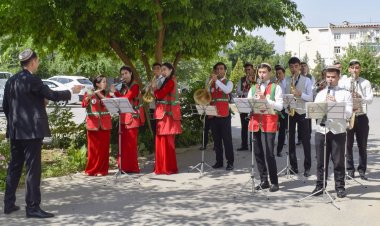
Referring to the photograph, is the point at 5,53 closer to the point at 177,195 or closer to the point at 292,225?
the point at 177,195

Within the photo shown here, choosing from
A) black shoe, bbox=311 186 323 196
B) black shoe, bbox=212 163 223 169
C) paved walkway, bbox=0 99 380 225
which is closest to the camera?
paved walkway, bbox=0 99 380 225

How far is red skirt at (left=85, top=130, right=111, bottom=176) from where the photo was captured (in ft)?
30.3

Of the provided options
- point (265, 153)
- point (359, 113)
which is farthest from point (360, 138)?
point (265, 153)

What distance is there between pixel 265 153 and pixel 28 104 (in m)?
3.55

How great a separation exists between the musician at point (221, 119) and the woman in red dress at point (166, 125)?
36.3 inches

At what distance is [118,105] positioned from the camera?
8414 mm

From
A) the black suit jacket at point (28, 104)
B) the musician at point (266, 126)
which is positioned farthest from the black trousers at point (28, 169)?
the musician at point (266, 126)

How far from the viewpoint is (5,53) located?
442 inches

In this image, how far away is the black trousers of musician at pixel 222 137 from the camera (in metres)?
9.78

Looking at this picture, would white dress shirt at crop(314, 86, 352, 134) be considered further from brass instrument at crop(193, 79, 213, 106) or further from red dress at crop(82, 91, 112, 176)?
red dress at crop(82, 91, 112, 176)

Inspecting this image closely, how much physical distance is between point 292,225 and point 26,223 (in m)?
3.19

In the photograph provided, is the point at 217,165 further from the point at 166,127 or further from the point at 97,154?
the point at 97,154

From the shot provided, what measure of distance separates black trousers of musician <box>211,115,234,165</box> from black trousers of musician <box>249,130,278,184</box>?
1.90 metres

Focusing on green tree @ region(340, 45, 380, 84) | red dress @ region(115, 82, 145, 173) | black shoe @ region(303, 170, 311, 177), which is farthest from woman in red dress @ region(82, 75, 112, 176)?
green tree @ region(340, 45, 380, 84)
